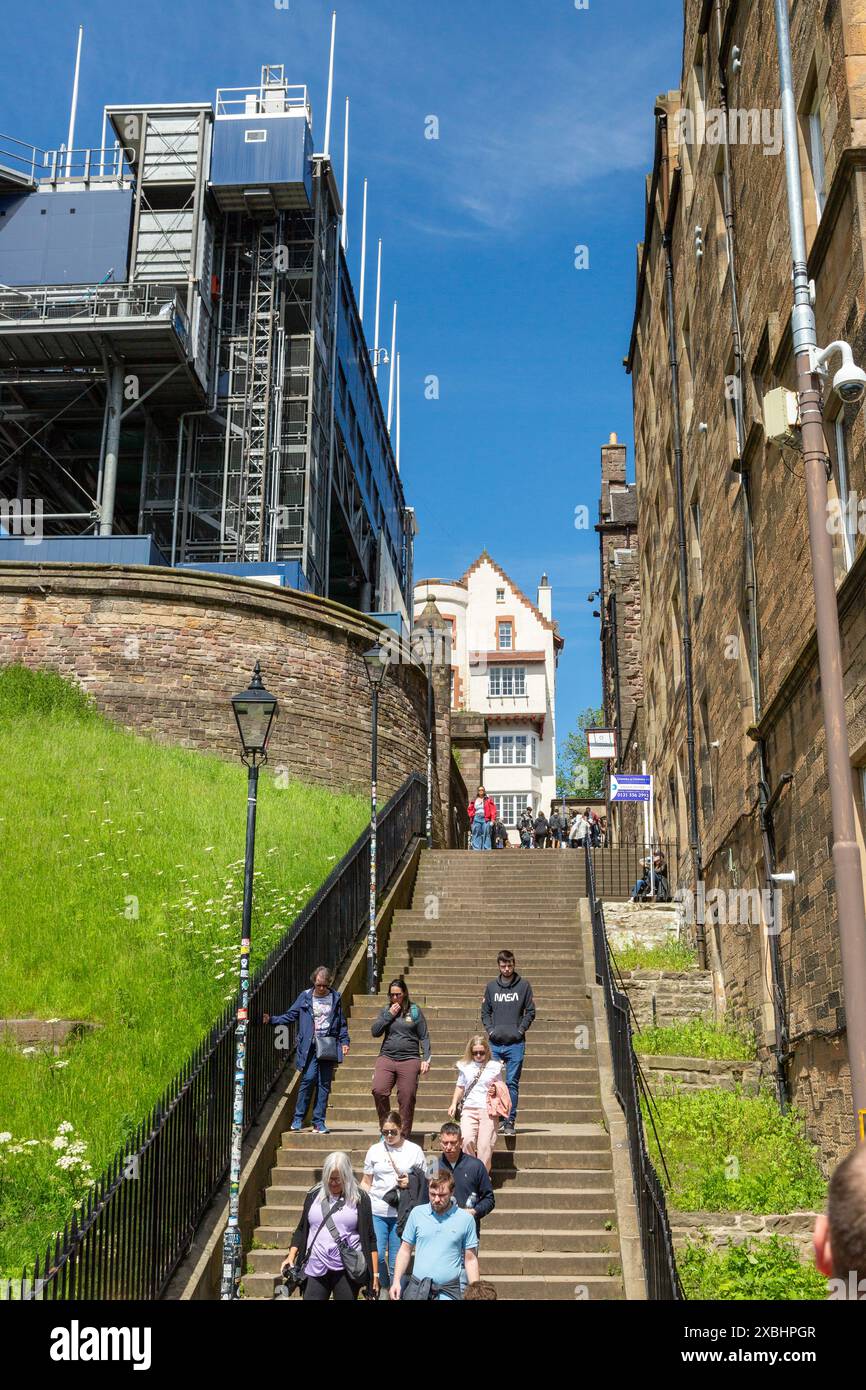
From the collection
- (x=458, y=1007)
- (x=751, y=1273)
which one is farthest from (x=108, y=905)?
(x=751, y=1273)

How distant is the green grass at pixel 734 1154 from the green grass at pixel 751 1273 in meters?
0.85

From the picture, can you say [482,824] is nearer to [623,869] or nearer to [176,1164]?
[623,869]

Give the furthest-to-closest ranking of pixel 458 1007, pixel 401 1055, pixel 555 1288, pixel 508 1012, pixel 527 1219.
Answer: pixel 458 1007 → pixel 508 1012 → pixel 401 1055 → pixel 527 1219 → pixel 555 1288

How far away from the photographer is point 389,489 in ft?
180

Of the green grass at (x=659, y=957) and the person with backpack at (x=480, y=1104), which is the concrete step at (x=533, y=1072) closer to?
the person with backpack at (x=480, y=1104)

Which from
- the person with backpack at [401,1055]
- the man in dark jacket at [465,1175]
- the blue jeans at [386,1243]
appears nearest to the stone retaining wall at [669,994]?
the person with backpack at [401,1055]

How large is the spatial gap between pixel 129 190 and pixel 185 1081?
107ft

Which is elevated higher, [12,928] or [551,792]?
[551,792]

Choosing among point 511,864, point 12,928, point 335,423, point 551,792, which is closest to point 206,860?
point 12,928

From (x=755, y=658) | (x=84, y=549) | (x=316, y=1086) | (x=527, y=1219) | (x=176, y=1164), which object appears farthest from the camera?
(x=84, y=549)

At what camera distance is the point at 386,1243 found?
9469mm

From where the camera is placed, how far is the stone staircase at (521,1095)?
33.0 ft

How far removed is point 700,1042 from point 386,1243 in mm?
6922
